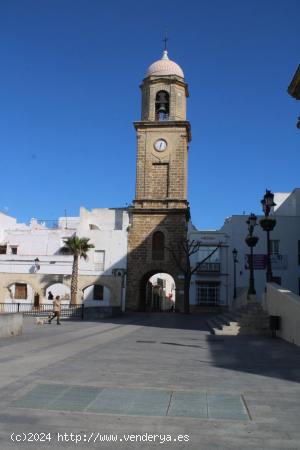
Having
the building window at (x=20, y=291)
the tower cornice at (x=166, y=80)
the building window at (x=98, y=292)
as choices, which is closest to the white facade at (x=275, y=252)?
the building window at (x=98, y=292)

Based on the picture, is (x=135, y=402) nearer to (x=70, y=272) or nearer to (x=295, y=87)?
(x=295, y=87)

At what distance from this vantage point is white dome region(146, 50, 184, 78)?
44.7m

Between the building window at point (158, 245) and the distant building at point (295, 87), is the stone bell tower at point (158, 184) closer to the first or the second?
the building window at point (158, 245)

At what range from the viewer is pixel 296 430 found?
508 centimetres

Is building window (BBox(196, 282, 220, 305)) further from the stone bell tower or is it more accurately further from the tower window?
the tower window

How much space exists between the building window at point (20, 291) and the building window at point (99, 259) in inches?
306

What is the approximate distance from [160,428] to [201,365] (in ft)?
15.5

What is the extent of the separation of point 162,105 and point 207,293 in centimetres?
1740

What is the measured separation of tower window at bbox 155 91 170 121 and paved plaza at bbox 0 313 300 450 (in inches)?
1419

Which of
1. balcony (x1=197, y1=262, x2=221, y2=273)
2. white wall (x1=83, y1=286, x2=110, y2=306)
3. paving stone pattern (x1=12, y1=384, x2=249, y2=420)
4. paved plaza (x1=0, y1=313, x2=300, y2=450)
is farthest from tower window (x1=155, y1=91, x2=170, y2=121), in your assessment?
paving stone pattern (x1=12, y1=384, x2=249, y2=420)

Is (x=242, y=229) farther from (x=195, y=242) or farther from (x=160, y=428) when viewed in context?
(x=160, y=428)

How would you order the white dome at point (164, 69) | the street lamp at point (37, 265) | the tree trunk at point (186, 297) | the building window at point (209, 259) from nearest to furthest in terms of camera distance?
the tree trunk at point (186, 297) → the white dome at point (164, 69) → the building window at point (209, 259) → the street lamp at point (37, 265)

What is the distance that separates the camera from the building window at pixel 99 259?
46.2 metres

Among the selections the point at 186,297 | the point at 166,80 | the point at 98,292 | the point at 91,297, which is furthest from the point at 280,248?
the point at 166,80
